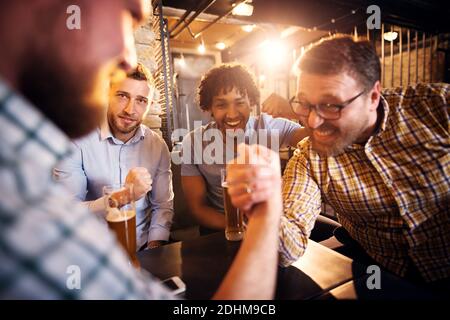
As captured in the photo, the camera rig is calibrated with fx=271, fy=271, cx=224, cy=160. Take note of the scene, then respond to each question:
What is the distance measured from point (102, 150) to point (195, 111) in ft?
23.1

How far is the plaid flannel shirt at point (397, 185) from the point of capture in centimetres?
138

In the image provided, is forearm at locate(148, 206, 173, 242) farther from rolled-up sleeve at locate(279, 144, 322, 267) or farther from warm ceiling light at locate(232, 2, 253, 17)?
warm ceiling light at locate(232, 2, 253, 17)

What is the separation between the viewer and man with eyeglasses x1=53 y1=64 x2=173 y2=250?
190cm

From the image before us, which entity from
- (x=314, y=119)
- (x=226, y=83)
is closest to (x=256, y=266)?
(x=314, y=119)

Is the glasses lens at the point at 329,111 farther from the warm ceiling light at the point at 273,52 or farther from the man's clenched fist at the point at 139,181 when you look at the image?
the warm ceiling light at the point at 273,52

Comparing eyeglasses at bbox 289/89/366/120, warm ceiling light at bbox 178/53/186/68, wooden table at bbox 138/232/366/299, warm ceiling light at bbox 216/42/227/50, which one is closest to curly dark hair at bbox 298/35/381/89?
eyeglasses at bbox 289/89/366/120

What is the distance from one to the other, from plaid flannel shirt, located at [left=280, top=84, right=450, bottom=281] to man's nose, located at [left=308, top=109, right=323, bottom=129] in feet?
0.57

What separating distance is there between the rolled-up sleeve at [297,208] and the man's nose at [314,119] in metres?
0.21

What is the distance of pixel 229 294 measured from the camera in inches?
24.5

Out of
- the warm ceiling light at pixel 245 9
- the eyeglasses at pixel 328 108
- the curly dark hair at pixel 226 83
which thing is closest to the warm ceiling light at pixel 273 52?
the warm ceiling light at pixel 245 9

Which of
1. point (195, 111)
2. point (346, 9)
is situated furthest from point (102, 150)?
point (195, 111)

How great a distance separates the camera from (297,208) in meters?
1.35

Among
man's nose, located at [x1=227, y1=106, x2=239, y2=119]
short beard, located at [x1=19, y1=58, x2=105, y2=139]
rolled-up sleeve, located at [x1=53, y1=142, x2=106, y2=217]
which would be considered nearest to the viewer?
short beard, located at [x1=19, y1=58, x2=105, y2=139]
